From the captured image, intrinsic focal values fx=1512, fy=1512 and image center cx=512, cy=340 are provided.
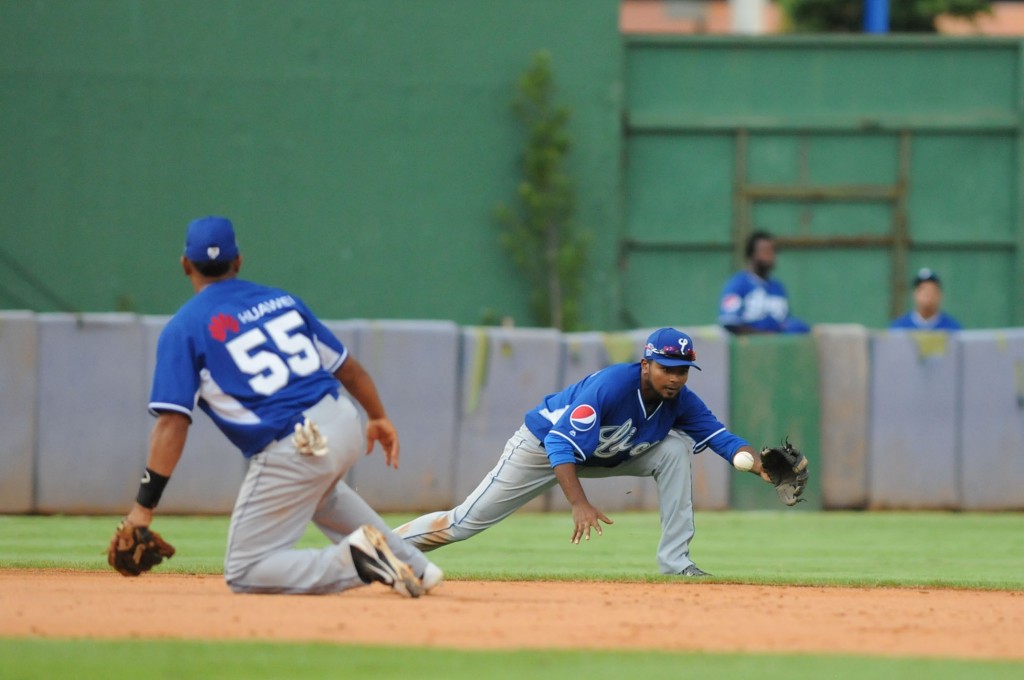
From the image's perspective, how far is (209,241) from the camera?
21.4 ft

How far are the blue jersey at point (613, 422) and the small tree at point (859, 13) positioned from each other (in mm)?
18847

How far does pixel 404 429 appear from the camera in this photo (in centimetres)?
1245

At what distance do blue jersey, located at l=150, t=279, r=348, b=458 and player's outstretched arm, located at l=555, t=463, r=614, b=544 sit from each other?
1.43 metres

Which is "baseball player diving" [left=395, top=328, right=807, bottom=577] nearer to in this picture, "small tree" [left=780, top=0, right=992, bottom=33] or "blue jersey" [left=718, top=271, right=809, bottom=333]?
"blue jersey" [left=718, top=271, right=809, bottom=333]

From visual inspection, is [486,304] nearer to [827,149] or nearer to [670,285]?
[670,285]

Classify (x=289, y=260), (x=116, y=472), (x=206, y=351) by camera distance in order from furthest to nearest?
(x=289, y=260) → (x=116, y=472) → (x=206, y=351)

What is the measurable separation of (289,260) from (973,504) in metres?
8.29

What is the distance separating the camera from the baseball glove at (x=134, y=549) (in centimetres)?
644

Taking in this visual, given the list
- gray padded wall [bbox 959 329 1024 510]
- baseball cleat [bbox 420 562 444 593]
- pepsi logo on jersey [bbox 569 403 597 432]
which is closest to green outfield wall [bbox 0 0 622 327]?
gray padded wall [bbox 959 329 1024 510]

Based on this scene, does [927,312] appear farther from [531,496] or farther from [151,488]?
[151,488]

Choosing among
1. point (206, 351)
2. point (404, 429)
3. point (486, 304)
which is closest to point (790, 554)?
point (404, 429)

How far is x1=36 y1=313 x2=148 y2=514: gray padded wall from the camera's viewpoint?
1191cm

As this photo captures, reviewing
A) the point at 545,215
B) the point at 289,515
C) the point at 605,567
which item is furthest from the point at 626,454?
the point at 545,215

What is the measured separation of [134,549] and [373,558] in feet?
3.33
